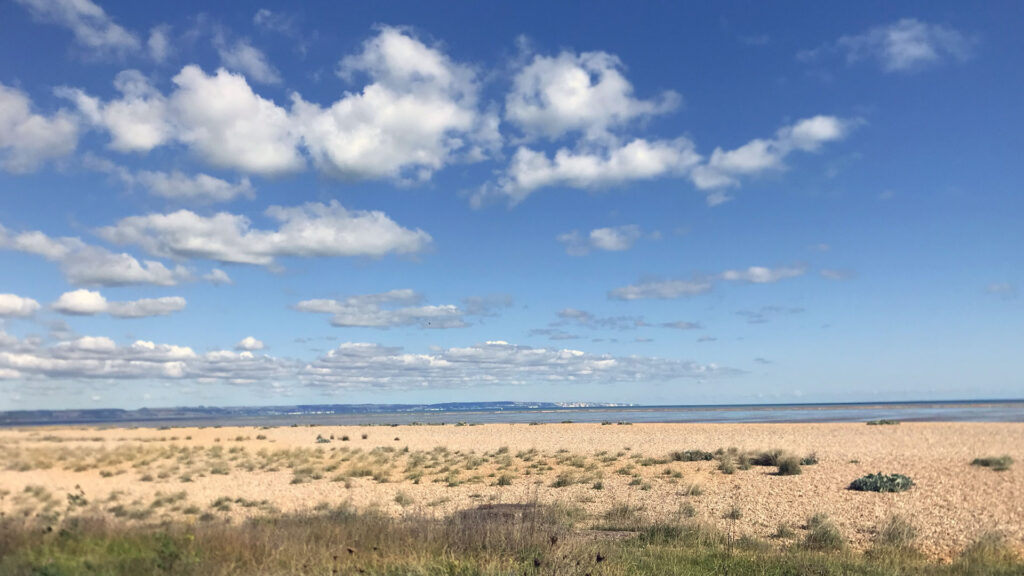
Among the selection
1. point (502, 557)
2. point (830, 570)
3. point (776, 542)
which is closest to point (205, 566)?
point (502, 557)

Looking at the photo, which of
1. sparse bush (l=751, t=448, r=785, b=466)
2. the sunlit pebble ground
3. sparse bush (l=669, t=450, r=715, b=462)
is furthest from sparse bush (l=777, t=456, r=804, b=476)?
sparse bush (l=669, t=450, r=715, b=462)

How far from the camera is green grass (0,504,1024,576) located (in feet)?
29.2

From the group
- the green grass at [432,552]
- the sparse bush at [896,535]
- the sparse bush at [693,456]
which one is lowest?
the sparse bush at [693,456]

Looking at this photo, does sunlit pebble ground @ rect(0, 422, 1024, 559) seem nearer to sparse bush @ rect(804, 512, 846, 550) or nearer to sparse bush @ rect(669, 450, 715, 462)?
sparse bush @ rect(804, 512, 846, 550)

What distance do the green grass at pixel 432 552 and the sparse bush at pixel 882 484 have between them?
7919 mm

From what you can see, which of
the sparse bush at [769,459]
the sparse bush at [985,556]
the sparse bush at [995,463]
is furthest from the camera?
the sparse bush at [769,459]

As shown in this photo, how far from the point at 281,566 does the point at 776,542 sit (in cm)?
928

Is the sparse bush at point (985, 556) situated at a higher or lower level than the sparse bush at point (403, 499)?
higher

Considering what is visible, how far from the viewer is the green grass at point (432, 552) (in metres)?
8.91

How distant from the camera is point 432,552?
9805 millimetres

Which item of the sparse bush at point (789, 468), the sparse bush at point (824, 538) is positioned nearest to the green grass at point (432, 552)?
the sparse bush at point (824, 538)

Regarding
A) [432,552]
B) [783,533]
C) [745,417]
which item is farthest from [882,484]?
[745,417]

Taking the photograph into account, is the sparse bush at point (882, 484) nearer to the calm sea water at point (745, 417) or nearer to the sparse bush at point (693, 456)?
the sparse bush at point (693, 456)

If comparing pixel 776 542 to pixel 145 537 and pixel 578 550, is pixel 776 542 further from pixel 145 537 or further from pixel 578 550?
pixel 145 537
